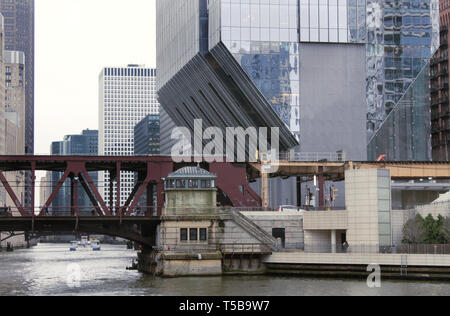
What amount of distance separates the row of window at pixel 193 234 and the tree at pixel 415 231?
2067cm

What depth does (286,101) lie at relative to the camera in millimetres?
124312

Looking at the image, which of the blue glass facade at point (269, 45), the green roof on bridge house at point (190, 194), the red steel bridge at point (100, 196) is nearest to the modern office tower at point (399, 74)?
the blue glass facade at point (269, 45)

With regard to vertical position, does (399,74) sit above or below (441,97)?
below

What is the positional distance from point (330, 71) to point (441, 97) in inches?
2112

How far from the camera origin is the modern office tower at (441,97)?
169 m

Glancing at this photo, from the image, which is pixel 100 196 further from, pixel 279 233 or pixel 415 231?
pixel 415 231

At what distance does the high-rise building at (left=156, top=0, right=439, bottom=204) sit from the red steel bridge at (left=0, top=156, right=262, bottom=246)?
22.3 m

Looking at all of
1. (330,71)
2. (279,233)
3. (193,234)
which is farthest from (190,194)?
(330,71)

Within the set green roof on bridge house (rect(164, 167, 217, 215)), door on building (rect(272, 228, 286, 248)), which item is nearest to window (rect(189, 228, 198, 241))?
green roof on bridge house (rect(164, 167, 217, 215))

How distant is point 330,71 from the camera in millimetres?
127125

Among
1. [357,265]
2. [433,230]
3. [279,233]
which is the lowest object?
[357,265]

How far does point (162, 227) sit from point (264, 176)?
67.0 feet
